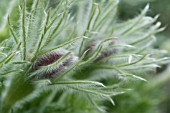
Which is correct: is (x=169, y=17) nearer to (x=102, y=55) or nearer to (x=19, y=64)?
(x=102, y=55)

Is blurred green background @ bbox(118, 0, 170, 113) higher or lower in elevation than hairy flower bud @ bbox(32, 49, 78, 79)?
lower

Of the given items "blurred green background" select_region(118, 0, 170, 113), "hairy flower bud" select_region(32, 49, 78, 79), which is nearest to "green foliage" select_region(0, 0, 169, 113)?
"hairy flower bud" select_region(32, 49, 78, 79)

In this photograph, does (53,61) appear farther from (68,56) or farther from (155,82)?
(155,82)

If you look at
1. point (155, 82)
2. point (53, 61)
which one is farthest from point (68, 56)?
point (155, 82)

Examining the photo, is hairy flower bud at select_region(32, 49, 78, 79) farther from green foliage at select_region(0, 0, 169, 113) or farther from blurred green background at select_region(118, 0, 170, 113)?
blurred green background at select_region(118, 0, 170, 113)

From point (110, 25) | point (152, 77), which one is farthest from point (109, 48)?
point (152, 77)

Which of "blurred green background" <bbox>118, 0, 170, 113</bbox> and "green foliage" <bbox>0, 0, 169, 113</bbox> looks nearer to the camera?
"green foliage" <bbox>0, 0, 169, 113</bbox>

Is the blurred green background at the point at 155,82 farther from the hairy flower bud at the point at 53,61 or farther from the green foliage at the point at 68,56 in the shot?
the hairy flower bud at the point at 53,61
